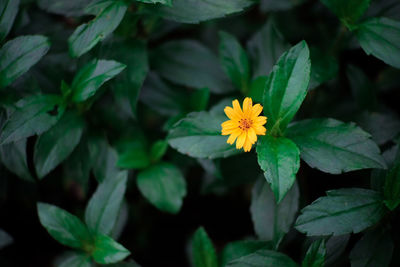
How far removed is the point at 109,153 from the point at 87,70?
48 cm

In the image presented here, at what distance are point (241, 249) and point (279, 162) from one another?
23.3 inches

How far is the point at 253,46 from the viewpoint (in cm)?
220

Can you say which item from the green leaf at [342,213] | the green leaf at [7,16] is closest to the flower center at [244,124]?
the green leaf at [342,213]

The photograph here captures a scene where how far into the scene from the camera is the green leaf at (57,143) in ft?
6.01

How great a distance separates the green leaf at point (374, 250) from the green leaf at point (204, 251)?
1.99ft

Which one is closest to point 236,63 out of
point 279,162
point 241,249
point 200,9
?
point 200,9

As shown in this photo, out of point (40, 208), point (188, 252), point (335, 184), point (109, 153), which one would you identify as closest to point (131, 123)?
point (109, 153)

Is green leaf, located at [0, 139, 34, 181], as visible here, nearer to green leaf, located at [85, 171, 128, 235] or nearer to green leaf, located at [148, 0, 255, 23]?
green leaf, located at [85, 171, 128, 235]

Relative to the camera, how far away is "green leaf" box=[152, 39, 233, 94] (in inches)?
85.7

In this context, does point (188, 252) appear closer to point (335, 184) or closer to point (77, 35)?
point (335, 184)

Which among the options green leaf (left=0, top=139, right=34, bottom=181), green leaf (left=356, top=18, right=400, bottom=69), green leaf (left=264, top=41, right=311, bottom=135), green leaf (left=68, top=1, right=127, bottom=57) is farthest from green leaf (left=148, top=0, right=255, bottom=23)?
green leaf (left=0, top=139, right=34, bottom=181)

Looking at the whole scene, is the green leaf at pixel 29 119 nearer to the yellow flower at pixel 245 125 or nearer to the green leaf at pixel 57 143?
the green leaf at pixel 57 143

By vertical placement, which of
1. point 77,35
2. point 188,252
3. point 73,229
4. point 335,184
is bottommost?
point 188,252

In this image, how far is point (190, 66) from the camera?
7.23 feet
